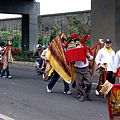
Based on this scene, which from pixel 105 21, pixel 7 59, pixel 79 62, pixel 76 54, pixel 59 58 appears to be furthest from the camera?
pixel 105 21

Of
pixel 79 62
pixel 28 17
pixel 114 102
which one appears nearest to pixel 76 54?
pixel 79 62

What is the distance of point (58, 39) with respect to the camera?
11.1 m

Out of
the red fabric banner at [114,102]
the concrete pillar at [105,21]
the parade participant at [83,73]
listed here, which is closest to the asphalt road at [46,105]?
the parade participant at [83,73]

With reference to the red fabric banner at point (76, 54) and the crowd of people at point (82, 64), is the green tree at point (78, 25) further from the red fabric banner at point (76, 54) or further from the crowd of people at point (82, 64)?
the red fabric banner at point (76, 54)

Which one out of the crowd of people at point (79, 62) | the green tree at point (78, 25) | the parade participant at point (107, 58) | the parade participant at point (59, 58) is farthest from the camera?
the green tree at point (78, 25)

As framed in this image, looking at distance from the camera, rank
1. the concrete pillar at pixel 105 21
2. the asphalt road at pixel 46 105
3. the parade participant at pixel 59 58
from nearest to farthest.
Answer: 1. the asphalt road at pixel 46 105
2. the parade participant at pixel 59 58
3. the concrete pillar at pixel 105 21

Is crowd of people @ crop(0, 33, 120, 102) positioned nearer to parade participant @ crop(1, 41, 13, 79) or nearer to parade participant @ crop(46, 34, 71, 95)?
parade participant @ crop(46, 34, 71, 95)

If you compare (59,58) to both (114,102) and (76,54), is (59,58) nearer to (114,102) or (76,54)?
(76,54)

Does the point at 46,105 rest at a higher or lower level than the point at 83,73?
lower

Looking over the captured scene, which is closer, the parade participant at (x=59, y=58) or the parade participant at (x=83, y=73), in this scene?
the parade participant at (x=83, y=73)

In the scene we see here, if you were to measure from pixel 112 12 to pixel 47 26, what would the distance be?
79.5 ft

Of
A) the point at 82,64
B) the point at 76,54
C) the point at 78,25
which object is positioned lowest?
the point at 82,64

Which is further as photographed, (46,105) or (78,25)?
(78,25)

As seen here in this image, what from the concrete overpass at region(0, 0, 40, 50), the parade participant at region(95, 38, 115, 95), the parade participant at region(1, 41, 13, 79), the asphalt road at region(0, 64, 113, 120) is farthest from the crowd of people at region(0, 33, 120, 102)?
the concrete overpass at region(0, 0, 40, 50)
